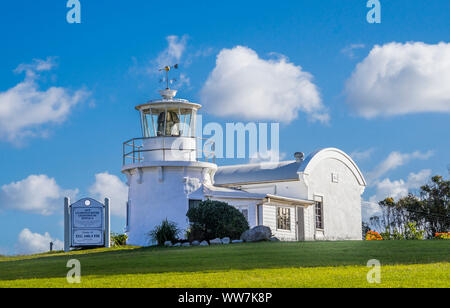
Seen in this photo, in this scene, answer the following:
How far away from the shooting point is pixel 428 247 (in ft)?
65.5

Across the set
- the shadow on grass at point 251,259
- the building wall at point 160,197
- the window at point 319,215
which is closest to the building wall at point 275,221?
the window at point 319,215

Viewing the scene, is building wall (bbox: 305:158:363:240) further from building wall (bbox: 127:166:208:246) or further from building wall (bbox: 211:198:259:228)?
building wall (bbox: 127:166:208:246)

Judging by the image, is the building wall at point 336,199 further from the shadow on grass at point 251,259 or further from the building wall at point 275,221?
the shadow on grass at point 251,259

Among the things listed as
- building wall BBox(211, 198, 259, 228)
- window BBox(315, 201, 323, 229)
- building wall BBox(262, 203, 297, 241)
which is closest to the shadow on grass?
building wall BBox(211, 198, 259, 228)

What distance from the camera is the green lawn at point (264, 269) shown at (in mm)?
12773

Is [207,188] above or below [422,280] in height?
above

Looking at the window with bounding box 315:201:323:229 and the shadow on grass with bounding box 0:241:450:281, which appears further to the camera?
the window with bounding box 315:201:323:229

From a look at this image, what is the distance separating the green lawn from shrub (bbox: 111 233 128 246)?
1089cm

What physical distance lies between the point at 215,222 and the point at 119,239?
5.89m

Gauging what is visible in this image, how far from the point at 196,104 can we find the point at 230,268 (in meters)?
16.9

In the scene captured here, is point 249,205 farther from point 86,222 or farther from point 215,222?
point 86,222

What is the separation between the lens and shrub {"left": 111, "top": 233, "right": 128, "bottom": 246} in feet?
101
